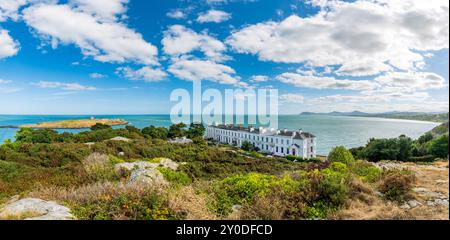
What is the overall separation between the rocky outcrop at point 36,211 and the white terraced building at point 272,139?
1520 inches

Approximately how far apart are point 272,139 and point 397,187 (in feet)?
135

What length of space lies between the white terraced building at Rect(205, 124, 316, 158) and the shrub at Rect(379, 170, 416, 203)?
35.2 meters

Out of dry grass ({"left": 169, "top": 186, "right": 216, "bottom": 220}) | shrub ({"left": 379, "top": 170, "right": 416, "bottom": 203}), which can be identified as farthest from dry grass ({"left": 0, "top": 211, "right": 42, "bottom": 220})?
shrub ({"left": 379, "top": 170, "right": 416, "bottom": 203})

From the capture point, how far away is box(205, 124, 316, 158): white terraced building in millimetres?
39875

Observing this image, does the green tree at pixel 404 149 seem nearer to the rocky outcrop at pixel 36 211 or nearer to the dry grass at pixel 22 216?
the rocky outcrop at pixel 36 211

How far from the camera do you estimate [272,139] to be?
149ft

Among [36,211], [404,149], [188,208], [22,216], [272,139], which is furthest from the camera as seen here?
[272,139]

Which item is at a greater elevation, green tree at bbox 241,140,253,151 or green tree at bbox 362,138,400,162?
green tree at bbox 362,138,400,162

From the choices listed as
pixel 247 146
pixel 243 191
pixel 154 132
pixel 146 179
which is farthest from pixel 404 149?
pixel 247 146

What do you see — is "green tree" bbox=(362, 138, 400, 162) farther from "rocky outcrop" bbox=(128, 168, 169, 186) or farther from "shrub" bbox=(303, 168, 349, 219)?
"rocky outcrop" bbox=(128, 168, 169, 186)

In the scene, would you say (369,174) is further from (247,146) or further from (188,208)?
(247,146)
